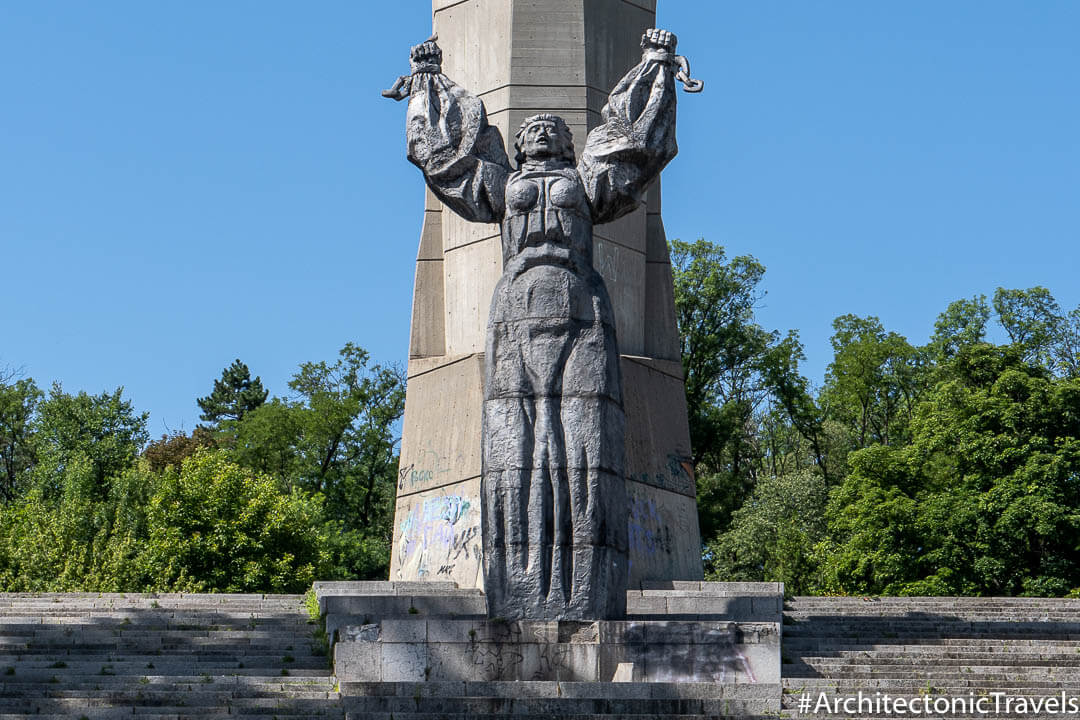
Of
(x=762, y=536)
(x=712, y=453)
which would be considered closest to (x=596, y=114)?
(x=762, y=536)

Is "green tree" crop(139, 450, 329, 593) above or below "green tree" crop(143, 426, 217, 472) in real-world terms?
below

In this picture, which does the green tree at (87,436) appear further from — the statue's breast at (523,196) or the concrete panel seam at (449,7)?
the statue's breast at (523,196)

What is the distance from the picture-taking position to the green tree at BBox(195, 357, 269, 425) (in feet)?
211

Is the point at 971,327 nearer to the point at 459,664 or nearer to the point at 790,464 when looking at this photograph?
the point at 790,464

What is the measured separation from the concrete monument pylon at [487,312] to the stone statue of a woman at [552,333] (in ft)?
27.3

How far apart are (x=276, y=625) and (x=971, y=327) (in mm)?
33016

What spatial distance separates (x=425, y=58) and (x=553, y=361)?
340 cm

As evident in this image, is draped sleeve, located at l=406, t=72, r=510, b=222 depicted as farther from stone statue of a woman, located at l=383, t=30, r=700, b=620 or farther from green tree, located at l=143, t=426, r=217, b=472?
green tree, located at l=143, t=426, r=217, b=472

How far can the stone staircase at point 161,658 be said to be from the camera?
12.5 meters

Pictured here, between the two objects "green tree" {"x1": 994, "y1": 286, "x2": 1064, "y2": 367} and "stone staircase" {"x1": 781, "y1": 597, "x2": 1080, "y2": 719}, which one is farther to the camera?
"green tree" {"x1": 994, "y1": 286, "x2": 1064, "y2": 367}

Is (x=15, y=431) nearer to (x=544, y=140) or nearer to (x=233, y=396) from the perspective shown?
(x=233, y=396)

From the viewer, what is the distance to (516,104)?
77.7 feet

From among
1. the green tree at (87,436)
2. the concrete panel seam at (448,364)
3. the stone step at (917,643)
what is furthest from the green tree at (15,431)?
the stone step at (917,643)

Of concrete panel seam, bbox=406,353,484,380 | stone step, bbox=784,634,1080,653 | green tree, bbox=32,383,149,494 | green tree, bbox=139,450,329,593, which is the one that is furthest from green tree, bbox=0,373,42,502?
stone step, bbox=784,634,1080,653
